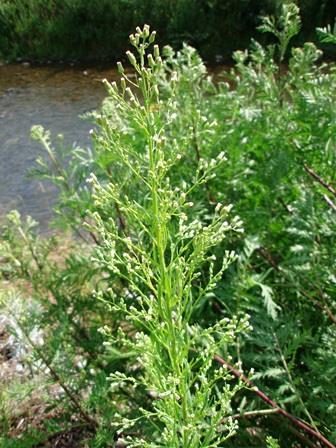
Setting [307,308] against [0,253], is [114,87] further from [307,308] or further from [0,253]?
[307,308]

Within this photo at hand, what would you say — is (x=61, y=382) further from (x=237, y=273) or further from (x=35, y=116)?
(x=35, y=116)

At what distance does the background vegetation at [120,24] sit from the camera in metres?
9.45

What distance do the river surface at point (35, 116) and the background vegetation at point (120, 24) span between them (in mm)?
671

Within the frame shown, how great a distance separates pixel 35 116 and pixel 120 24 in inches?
124

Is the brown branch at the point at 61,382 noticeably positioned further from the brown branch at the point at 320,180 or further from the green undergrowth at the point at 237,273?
the brown branch at the point at 320,180

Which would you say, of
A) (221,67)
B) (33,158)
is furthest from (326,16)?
(33,158)

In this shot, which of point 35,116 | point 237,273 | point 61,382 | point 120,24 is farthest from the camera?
point 120,24

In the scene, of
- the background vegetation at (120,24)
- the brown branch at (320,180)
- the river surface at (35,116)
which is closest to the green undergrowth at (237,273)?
the brown branch at (320,180)

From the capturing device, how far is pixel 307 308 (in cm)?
232

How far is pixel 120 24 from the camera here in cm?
1048

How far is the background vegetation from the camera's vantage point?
9.45 meters

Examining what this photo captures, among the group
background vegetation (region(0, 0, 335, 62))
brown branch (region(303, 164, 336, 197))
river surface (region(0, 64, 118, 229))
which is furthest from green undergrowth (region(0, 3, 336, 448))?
background vegetation (region(0, 0, 335, 62))

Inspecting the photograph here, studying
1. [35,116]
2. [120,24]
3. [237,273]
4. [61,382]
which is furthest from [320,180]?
[120,24]

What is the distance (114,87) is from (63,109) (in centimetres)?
725
